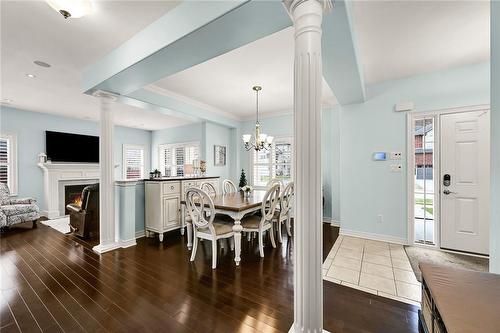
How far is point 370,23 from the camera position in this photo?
6.96 feet

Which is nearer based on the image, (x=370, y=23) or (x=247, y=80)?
(x=370, y=23)

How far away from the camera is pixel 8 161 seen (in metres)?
4.92

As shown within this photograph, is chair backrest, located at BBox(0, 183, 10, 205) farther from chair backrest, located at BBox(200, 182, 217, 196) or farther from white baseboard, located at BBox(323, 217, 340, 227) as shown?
white baseboard, located at BBox(323, 217, 340, 227)

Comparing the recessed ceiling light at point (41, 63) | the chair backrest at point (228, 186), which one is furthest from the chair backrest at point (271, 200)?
the recessed ceiling light at point (41, 63)

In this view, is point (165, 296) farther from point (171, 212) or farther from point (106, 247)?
point (171, 212)

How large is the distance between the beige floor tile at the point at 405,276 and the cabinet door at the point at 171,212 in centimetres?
344

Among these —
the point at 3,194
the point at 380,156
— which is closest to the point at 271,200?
the point at 380,156

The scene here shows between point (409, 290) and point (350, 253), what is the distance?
37.6 inches

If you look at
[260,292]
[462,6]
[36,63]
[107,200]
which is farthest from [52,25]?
[462,6]

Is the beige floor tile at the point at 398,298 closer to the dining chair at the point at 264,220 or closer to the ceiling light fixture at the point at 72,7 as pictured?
the dining chair at the point at 264,220

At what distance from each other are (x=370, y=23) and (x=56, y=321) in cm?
390

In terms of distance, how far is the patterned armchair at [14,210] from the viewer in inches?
159

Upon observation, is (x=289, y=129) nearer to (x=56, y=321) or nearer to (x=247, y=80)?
(x=247, y=80)

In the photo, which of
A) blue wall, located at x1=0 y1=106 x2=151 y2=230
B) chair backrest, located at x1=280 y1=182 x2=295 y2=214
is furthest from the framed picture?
blue wall, located at x1=0 y1=106 x2=151 y2=230
